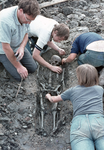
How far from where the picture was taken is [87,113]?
240 centimetres

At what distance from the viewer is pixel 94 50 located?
349cm

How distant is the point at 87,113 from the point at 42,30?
2305mm

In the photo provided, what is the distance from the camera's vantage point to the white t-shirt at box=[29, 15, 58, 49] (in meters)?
3.74

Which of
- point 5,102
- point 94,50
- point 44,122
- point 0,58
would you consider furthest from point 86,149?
point 0,58

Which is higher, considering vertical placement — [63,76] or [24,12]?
[24,12]

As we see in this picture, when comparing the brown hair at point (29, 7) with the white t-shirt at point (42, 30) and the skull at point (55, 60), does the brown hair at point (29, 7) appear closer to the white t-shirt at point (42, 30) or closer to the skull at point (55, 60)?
the white t-shirt at point (42, 30)

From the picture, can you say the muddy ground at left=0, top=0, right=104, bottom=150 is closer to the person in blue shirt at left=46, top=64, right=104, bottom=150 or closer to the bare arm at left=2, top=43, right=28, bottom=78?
the bare arm at left=2, top=43, right=28, bottom=78

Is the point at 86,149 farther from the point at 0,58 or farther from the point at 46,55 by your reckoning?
the point at 46,55

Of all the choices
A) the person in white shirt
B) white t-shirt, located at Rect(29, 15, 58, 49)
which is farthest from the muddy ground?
white t-shirt, located at Rect(29, 15, 58, 49)

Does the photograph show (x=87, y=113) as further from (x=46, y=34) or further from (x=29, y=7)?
(x=46, y=34)

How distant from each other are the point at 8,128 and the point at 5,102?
58cm

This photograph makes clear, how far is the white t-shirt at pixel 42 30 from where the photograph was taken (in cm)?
374

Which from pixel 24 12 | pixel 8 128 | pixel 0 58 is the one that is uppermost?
pixel 24 12

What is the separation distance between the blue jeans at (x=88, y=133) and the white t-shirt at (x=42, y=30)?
2.07 meters
